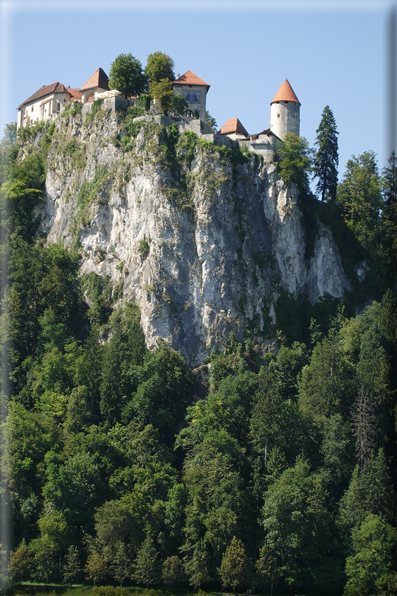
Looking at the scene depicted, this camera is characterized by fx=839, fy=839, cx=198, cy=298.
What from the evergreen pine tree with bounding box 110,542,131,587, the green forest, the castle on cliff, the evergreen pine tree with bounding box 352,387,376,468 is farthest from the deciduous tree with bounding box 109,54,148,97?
the evergreen pine tree with bounding box 110,542,131,587

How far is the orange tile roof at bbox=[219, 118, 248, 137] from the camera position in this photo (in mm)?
74312

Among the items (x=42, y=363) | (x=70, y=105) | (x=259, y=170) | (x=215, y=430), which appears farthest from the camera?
(x=70, y=105)

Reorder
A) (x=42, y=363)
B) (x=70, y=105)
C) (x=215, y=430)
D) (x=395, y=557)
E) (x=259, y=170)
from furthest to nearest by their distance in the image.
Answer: (x=70, y=105) < (x=259, y=170) < (x=42, y=363) < (x=215, y=430) < (x=395, y=557)

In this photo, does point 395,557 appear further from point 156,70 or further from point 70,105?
point 70,105

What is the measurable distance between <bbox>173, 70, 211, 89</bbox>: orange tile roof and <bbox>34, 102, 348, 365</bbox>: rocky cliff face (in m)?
5.93

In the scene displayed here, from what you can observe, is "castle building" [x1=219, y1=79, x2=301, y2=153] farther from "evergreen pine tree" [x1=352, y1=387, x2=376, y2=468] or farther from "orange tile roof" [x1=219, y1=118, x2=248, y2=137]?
"evergreen pine tree" [x1=352, y1=387, x2=376, y2=468]

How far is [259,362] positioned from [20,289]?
779 inches

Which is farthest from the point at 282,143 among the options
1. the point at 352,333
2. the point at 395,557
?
the point at 395,557

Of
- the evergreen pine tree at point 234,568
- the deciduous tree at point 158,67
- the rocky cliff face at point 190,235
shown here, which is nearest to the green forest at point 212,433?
the evergreen pine tree at point 234,568

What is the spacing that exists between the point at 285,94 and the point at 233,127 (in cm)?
537

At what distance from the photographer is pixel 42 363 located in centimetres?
6381

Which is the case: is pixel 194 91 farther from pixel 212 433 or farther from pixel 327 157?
pixel 212 433

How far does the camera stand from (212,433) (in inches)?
2251

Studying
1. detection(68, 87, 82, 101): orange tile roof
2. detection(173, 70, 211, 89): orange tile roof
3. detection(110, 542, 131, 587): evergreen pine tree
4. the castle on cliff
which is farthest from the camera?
detection(68, 87, 82, 101): orange tile roof
